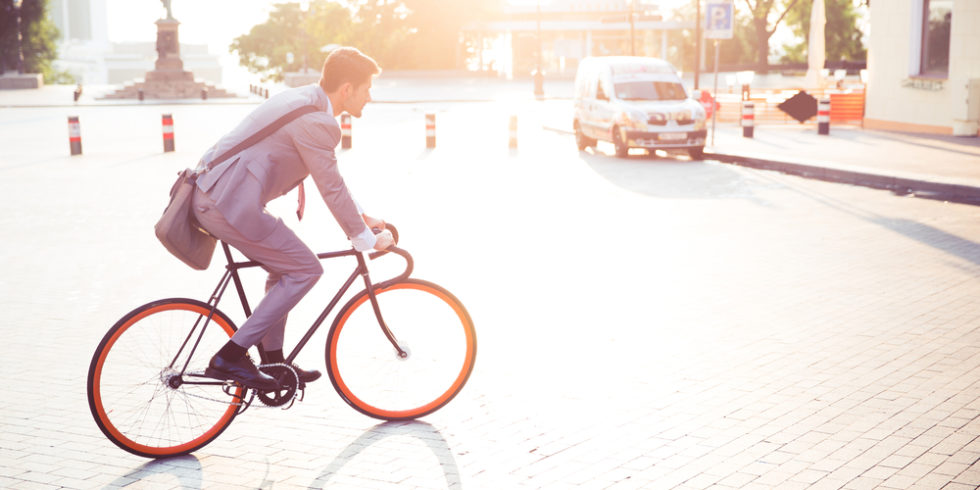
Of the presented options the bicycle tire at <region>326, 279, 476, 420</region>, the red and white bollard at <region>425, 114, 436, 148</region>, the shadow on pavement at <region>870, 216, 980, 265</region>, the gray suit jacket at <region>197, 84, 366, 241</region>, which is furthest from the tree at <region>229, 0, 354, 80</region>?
the gray suit jacket at <region>197, 84, 366, 241</region>

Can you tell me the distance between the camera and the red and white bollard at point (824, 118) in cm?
2522

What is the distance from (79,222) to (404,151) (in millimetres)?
10164

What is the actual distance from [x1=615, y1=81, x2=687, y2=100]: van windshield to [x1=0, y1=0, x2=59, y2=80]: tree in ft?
191

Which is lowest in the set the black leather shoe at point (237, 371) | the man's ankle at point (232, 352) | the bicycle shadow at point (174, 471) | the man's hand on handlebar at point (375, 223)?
the bicycle shadow at point (174, 471)

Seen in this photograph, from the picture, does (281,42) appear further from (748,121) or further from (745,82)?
(748,121)

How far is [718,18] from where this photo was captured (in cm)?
2144

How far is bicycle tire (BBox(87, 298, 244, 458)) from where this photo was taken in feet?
15.0

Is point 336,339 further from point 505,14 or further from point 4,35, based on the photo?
point 505,14

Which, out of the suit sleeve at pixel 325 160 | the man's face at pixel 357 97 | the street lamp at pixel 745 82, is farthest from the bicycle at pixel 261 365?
the street lamp at pixel 745 82

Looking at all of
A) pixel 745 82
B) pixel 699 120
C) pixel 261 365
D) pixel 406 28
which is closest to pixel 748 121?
pixel 699 120

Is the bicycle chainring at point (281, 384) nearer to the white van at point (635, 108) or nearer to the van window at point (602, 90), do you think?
the white van at point (635, 108)

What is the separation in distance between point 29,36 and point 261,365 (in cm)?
8320

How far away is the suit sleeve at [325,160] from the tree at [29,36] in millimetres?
71596

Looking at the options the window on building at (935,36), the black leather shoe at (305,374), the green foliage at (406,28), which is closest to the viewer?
the black leather shoe at (305,374)
